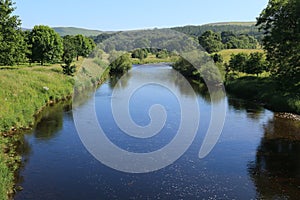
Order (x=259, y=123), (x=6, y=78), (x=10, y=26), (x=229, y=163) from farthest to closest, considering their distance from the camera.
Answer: (x=10, y=26)
(x=6, y=78)
(x=259, y=123)
(x=229, y=163)

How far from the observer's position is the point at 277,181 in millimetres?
14773

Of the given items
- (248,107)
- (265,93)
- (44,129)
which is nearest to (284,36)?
(265,93)

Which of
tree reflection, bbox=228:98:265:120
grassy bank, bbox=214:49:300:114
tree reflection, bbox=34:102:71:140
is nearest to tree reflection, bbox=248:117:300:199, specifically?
tree reflection, bbox=228:98:265:120

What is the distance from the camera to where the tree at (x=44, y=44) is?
48750mm

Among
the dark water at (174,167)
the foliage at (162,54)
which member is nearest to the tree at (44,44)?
the dark water at (174,167)

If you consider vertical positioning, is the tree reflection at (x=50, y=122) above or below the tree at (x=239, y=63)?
below

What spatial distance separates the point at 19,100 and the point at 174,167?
14237 millimetres

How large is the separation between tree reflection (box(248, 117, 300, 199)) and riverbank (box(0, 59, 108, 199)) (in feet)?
33.7

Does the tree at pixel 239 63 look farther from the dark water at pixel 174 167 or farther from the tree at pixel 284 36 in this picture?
the dark water at pixel 174 167

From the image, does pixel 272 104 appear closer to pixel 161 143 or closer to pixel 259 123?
pixel 259 123

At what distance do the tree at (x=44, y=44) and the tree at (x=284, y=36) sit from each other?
30.2 m

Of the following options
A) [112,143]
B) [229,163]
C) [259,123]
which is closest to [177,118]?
[259,123]

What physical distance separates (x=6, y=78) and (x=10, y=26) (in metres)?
8.92

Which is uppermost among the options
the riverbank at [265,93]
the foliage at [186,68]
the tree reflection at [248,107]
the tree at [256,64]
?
the tree at [256,64]
